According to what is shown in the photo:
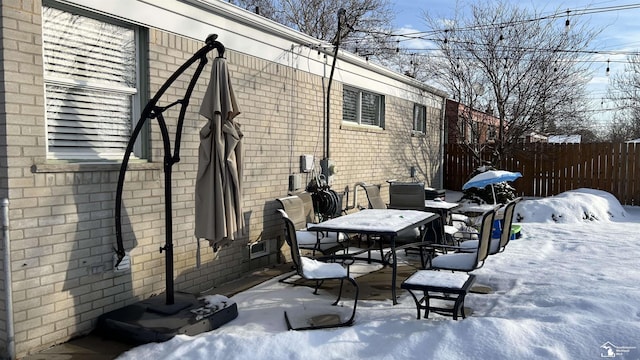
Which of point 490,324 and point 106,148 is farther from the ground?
point 106,148

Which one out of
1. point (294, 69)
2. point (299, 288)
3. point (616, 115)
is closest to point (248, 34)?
point (294, 69)

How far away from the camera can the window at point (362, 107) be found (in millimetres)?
9133

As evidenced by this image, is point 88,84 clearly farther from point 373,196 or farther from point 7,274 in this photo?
point 373,196

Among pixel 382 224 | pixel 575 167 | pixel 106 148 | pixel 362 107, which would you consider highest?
pixel 362 107

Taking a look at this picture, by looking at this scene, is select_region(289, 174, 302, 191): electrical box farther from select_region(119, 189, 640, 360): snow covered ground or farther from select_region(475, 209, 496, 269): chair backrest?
select_region(475, 209, 496, 269): chair backrest

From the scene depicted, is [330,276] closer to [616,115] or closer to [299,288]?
[299,288]

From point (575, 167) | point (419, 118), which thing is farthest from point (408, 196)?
point (575, 167)

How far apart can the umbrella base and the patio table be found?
4.87ft

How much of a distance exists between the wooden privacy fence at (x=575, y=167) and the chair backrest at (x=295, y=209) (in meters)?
9.03

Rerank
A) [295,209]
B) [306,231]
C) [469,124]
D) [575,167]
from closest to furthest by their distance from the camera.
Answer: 1. [306,231]
2. [295,209]
3. [575,167]
4. [469,124]

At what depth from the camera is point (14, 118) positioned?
3.57 metres

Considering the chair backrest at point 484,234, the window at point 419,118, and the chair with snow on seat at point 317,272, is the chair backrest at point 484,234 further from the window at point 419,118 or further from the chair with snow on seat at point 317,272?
the window at point 419,118

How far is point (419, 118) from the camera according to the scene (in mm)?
13023

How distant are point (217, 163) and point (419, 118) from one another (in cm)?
958
